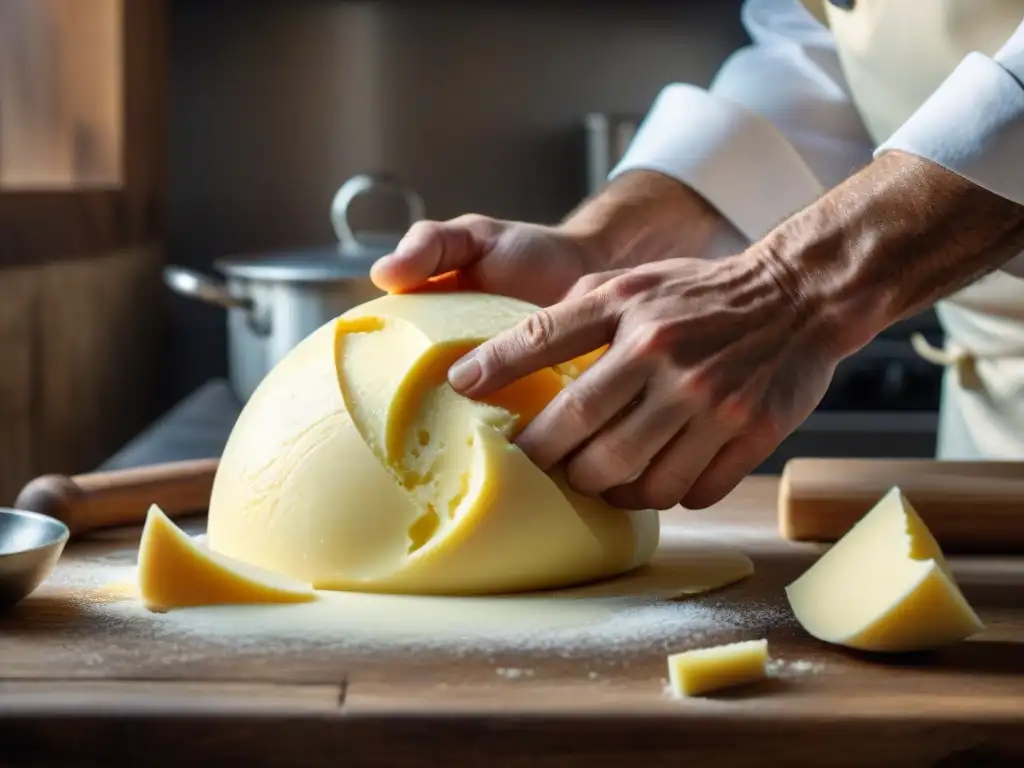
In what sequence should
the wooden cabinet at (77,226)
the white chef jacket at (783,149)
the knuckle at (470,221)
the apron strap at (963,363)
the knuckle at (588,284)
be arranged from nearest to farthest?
the knuckle at (588,284), the knuckle at (470,221), the white chef jacket at (783,149), the apron strap at (963,363), the wooden cabinet at (77,226)

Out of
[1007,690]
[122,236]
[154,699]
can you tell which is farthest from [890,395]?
[154,699]

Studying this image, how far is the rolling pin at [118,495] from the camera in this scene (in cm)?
133

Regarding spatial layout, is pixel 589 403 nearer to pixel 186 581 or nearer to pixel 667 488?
pixel 667 488

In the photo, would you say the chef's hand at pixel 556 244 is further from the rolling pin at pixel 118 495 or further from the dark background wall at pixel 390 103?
the dark background wall at pixel 390 103

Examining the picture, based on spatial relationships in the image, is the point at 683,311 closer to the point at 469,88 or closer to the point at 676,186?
the point at 676,186

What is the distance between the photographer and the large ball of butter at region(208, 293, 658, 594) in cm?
109

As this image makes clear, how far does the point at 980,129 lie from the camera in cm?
115

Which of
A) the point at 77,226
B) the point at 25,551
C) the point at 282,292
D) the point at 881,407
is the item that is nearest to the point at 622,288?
the point at 25,551

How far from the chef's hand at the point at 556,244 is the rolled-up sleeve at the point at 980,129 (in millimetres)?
434

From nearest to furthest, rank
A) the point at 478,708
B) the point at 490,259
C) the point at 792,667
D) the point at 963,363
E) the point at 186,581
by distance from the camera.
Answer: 1. the point at 478,708
2. the point at 792,667
3. the point at 186,581
4. the point at 490,259
5. the point at 963,363

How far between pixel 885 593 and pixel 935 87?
0.85 metres

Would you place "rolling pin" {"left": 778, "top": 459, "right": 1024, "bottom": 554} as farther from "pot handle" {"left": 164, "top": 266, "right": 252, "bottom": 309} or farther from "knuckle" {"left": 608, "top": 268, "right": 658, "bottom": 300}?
"pot handle" {"left": 164, "top": 266, "right": 252, "bottom": 309}

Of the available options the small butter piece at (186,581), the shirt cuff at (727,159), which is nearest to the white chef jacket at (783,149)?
the shirt cuff at (727,159)

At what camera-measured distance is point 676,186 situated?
1.69 m
